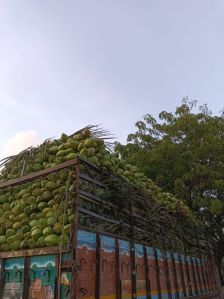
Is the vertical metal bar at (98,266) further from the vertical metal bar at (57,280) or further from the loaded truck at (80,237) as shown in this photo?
the vertical metal bar at (57,280)

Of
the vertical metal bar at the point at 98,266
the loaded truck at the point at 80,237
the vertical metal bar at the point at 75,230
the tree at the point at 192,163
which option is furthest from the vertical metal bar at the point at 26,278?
the tree at the point at 192,163

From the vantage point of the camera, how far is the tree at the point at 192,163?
14.7 metres

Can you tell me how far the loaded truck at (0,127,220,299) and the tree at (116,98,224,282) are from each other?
25.4 feet

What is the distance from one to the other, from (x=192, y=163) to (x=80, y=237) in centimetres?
1145

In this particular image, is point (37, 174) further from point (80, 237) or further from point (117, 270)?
point (117, 270)

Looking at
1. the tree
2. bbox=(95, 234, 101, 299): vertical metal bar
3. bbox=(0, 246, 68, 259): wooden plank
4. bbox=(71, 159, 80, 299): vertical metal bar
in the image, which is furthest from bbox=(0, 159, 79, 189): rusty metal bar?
the tree

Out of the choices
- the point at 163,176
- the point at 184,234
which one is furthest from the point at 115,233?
the point at 163,176

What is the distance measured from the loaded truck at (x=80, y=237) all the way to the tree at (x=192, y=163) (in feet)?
25.4

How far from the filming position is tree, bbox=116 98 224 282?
14742 mm

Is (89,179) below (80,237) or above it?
above

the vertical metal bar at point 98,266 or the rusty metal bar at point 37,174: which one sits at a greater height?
the rusty metal bar at point 37,174

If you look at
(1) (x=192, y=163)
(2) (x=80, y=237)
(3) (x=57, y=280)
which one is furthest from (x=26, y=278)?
(1) (x=192, y=163)

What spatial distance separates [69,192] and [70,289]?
4.45 feet

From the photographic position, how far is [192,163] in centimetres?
1524
